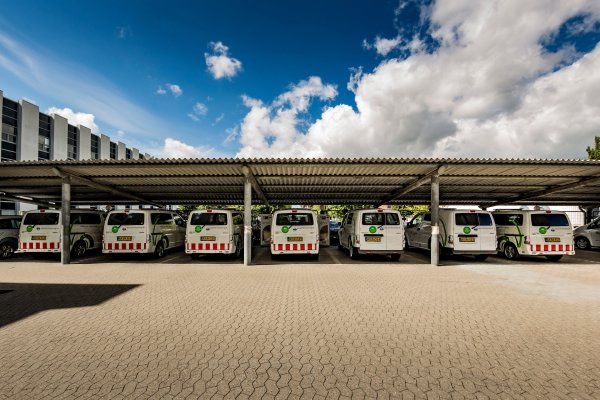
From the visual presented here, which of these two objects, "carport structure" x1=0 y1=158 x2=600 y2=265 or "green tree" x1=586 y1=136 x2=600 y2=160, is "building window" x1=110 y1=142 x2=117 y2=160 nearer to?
"carport structure" x1=0 y1=158 x2=600 y2=265

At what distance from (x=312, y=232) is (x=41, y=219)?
982 centimetres

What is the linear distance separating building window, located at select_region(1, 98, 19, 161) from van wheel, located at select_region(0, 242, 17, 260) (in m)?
22.4

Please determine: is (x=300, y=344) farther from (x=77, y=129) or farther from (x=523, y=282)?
(x=77, y=129)

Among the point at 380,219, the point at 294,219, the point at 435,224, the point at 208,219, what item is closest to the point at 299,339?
the point at 294,219

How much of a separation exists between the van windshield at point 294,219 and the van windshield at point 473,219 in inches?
199

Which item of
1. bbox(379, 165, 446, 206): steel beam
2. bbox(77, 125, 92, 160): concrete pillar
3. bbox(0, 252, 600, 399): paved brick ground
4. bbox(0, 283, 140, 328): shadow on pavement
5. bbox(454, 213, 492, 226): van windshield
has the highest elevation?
bbox(77, 125, 92, 160): concrete pillar

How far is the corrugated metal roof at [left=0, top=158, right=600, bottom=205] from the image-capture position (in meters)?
9.91

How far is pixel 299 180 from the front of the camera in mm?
12633

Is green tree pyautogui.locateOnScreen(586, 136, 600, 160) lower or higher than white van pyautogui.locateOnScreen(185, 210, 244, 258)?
higher

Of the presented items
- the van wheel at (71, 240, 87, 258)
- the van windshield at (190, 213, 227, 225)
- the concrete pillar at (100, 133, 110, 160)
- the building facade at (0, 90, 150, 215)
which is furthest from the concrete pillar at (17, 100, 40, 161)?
the van windshield at (190, 213, 227, 225)

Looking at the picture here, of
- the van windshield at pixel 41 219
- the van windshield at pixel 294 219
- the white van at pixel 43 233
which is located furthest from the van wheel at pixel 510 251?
the van windshield at pixel 41 219

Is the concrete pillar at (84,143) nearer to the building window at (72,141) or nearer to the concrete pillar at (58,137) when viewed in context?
the building window at (72,141)

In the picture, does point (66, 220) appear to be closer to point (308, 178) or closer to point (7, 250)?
point (7, 250)

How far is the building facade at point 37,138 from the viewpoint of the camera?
27.6 meters
